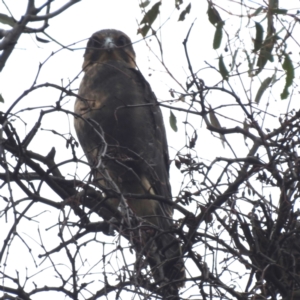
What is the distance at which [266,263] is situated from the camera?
283cm

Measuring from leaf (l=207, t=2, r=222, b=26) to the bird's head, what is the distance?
7.56ft

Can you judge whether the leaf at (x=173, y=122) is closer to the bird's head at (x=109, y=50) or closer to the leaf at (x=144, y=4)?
the leaf at (x=144, y=4)

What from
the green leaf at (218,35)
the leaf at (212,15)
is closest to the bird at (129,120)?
the leaf at (212,15)

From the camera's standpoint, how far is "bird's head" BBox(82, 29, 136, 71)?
5867 mm

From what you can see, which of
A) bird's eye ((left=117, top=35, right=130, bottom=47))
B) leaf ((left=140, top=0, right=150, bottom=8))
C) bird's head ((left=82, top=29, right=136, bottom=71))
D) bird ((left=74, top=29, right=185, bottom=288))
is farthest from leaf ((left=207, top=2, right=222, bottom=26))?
bird's eye ((left=117, top=35, right=130, bottom=47))

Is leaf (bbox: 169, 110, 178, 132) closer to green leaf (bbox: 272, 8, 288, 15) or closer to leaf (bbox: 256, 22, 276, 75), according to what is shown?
leaf (bbox: 256, 22, 276, 75)

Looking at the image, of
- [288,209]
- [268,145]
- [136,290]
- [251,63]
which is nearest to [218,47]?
[251,63]

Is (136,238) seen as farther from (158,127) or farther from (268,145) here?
(158,127)

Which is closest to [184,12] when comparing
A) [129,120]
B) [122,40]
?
[129,120]

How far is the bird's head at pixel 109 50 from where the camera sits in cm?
587

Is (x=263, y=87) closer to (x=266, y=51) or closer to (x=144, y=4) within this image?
(x=266, y=51)

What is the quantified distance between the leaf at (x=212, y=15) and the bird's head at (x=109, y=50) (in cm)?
230

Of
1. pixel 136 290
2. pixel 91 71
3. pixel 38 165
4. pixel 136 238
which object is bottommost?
pixel 136 290

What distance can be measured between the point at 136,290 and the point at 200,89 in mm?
988
